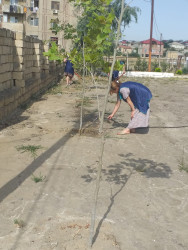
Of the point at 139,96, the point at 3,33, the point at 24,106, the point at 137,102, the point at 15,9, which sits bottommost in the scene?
the point at 24,106

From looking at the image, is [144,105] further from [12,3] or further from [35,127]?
[12,3]

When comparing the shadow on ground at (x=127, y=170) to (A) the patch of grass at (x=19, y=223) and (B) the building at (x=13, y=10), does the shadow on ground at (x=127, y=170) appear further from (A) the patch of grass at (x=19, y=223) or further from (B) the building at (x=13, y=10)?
(B) the building at (x=13, y=10)

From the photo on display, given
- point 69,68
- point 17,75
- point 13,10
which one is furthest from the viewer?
point 13,10

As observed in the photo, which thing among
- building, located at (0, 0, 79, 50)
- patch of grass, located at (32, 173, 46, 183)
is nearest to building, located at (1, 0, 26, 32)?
building, located at (0, 0, 79, 50)

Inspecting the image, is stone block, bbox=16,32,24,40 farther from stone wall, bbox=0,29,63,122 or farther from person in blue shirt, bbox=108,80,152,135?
person in blue shirt, bbox=108,80,152,135

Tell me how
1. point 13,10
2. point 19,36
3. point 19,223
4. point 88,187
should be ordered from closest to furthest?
point 19,223 → point 88,187 → point 19,36 → point 13,10

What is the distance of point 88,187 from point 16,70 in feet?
16.7

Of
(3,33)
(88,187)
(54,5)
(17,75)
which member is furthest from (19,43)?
(54,5)

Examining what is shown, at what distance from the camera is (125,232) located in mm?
2840

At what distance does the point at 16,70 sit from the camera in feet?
26.4

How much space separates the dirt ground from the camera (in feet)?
9.01

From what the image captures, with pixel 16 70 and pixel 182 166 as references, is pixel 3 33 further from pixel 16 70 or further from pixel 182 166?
pixel 182 166

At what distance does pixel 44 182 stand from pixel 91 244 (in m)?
1.32

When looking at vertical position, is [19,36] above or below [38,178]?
above
